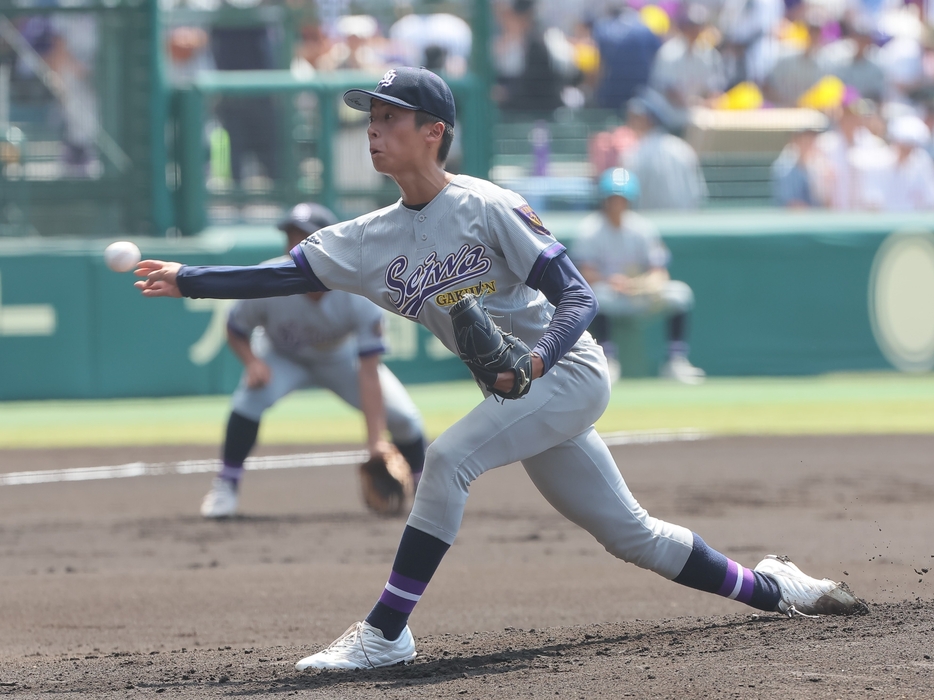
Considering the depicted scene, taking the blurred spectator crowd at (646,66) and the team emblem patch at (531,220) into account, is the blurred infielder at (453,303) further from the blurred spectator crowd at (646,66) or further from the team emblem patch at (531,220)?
the blurred spectator crowd at (646,66)

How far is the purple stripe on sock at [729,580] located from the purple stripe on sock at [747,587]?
1.5 inches

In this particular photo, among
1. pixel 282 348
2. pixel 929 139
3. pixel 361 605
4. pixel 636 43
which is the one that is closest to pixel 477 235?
pixel 361 605

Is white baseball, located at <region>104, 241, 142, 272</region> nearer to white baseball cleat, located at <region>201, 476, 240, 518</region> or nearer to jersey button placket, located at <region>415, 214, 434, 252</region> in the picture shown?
jersey button placket, located at <region>415, 214, 434, 252</region>

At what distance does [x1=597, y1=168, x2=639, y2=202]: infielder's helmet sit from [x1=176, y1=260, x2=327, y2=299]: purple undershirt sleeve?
8151 mm

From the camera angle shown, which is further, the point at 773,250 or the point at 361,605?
the point at 773,250

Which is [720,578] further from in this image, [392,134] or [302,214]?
[302,214]

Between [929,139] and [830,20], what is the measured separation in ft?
6.64

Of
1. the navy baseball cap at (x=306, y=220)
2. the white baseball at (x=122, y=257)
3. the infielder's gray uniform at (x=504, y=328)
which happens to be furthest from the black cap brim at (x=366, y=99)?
the navy baseball cap at (x=306, y=220)

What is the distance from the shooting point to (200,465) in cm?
900

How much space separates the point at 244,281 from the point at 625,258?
8.32 metres

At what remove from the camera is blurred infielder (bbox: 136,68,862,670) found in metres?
3.89

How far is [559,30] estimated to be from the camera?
14.2 m

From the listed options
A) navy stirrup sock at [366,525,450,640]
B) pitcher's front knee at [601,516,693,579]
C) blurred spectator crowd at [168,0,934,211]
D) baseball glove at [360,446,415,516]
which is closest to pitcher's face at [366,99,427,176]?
navy stirrup sock at [366,525,450,640]

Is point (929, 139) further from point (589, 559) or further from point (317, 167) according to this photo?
point (589, 559)
